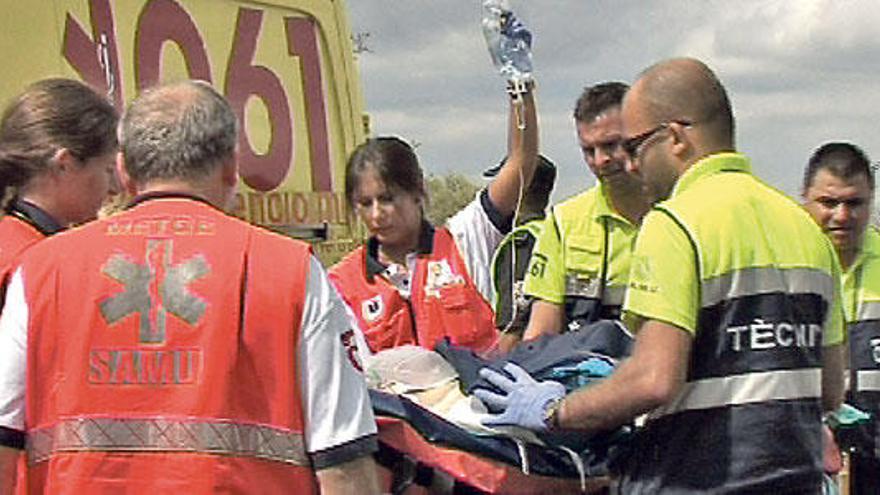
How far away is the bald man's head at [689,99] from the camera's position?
3285 millimetres

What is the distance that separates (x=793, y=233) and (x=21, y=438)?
161 cm

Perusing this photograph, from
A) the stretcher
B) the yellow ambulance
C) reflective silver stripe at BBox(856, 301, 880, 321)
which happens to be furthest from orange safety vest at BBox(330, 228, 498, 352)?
reflective silver stripe at BBox(856, 301, 880, 321)

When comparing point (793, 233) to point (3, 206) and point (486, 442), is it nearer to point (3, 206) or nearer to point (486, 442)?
point (486, 442)

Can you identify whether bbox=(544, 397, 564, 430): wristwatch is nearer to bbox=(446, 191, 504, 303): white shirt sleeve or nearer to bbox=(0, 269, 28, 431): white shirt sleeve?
bbox=(0, 269, 28, 431): white shirt sleeve

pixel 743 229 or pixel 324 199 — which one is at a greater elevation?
pixel 324 199

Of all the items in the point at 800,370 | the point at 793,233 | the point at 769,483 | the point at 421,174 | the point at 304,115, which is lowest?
the point at 769,483

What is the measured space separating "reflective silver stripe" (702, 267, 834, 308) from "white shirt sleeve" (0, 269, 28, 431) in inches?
52.4

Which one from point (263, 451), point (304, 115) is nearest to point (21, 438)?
point (263, 451)

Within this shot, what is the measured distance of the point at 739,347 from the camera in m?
3.15

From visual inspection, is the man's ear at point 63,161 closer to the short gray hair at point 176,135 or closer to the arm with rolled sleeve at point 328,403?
the short gray hair at point 176,135

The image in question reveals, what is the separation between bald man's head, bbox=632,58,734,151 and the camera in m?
3.29

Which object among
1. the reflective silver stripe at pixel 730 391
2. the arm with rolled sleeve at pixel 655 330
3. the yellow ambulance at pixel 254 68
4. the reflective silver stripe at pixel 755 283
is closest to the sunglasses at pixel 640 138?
the arm with rolled sleeve at pixel 655 330

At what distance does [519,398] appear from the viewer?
10.9ft

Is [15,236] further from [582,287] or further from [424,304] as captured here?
[582,287]
